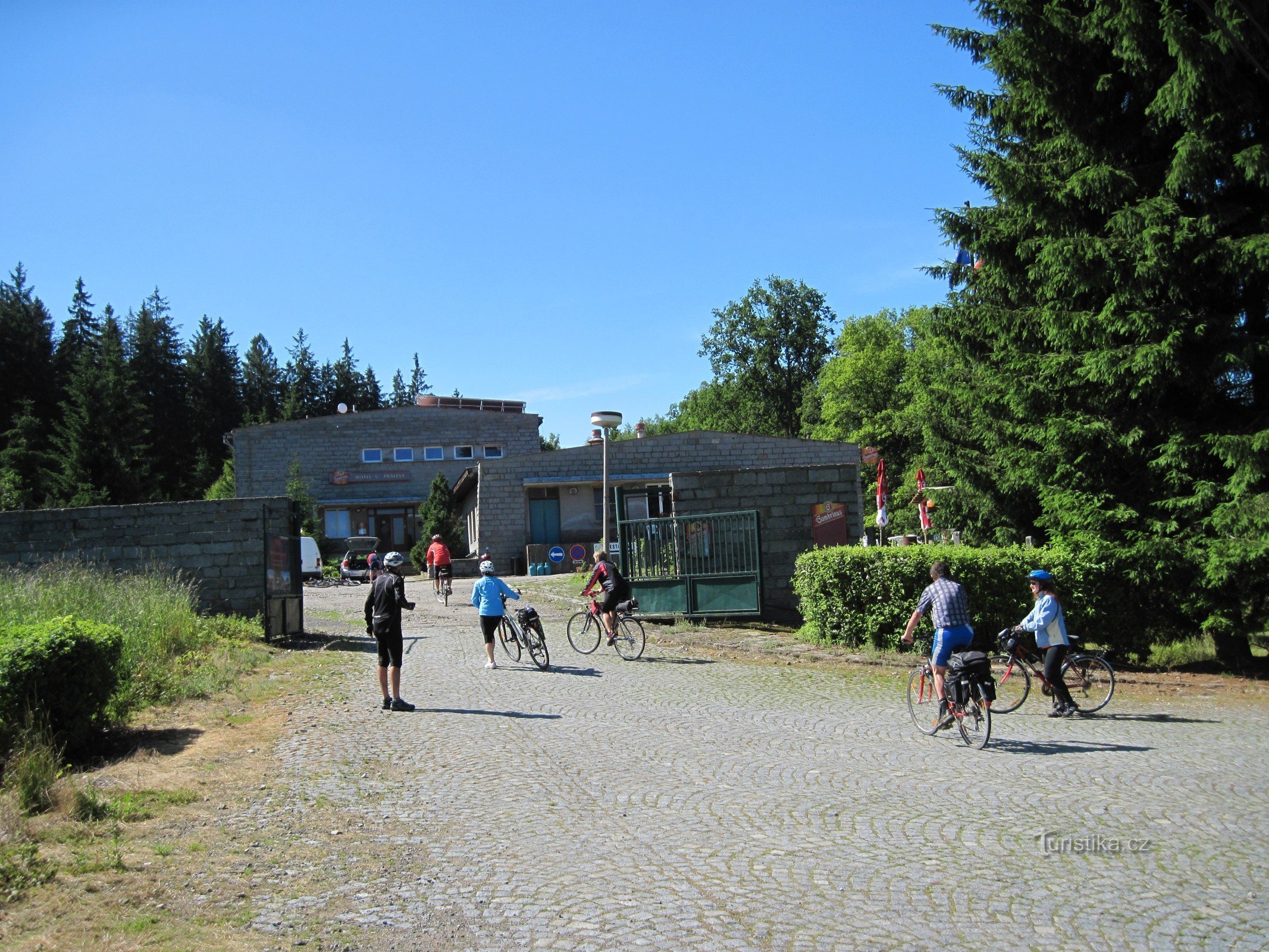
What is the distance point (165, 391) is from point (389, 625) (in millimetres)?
88572

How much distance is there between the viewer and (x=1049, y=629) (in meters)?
10.8

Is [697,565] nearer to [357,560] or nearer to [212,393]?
[357,560]

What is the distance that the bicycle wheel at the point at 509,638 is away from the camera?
14727mm

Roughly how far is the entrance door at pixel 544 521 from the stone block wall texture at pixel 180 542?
2168 cm

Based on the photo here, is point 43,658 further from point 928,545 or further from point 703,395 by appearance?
point 703,395

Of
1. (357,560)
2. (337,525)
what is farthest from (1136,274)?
(337,525)

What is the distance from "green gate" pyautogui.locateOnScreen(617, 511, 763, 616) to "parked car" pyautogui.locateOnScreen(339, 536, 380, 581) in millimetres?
19892

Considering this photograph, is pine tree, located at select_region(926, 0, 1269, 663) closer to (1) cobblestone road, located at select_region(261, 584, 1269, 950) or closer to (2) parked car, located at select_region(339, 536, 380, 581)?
(1) cobblestone road, located at select_region(261, 584, 1269, 950)

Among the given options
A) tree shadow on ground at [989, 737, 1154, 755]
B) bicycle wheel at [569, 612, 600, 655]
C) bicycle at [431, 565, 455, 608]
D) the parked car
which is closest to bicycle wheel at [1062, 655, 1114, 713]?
tree shadow on ground at [989, 737, 1154, 755]

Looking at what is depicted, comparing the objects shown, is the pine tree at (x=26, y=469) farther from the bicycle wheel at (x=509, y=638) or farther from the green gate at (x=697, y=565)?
the bicycle wheel at (x=509, y=638)

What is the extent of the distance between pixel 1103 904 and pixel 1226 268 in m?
10.5

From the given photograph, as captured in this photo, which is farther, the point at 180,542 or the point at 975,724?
the point at 180,542

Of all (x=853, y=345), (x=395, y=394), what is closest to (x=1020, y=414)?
(x=853, y=345)

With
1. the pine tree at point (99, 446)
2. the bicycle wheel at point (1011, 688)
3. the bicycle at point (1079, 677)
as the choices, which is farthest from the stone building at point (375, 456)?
the bicycle at point (1079, 677)
